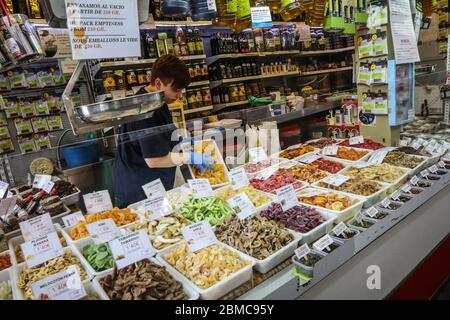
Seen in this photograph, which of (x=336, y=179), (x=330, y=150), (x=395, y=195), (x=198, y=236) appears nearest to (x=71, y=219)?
(x=198, y=236)

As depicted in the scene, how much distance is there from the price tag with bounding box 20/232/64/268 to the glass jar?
11.1 feet

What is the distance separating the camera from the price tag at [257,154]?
9.48 feet

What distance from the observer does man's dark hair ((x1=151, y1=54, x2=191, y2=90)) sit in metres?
2.43

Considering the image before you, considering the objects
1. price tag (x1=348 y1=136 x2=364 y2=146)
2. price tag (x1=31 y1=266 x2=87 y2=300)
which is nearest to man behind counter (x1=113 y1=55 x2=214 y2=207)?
price tag (x1=31 y1=266 x2=87 y2=300)

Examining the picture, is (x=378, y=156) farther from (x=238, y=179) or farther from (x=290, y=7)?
(x=290, y=7)

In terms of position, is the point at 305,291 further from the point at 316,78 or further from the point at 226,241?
the point at 316,78

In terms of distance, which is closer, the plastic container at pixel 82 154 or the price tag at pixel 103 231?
the price tag at pixel 103 231

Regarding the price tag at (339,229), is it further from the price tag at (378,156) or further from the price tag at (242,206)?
the price tag at (378,156)

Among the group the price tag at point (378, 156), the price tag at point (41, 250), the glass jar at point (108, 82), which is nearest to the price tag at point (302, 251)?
the price tag at point (41, 250)

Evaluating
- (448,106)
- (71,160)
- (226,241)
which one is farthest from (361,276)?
(448,106)

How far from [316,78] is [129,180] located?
6.17m

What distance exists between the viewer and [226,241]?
1.64m

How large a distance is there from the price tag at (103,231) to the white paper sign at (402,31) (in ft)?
8.80

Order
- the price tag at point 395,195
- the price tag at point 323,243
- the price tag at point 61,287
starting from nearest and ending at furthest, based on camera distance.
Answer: the price tag at point 61,287, the price tag at point 323,243, the price tag at point 395,195
